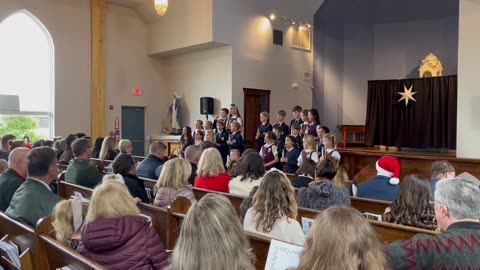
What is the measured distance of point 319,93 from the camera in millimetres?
12312

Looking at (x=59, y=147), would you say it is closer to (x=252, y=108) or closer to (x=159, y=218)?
(x=159, y=218)

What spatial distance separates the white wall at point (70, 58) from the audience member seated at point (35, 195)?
7.91 metres

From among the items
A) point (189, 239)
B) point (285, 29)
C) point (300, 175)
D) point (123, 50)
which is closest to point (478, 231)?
point (189, 239)

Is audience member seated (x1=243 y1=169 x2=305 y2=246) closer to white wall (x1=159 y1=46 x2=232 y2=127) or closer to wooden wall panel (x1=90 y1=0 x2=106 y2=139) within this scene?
white wall (x1=159 y1=46 x2=232 y2=127)

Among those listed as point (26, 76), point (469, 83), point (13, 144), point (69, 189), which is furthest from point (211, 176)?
point (26, 76)

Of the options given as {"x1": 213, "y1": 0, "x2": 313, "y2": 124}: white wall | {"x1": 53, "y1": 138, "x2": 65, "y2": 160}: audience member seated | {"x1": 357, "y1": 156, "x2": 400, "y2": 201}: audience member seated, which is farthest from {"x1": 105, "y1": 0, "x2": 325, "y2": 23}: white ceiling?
{"x1": 357, "y1": 156, "x2": 400, "y2": 201}: audience member seated

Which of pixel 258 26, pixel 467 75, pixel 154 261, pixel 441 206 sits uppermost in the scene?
pixel 258 26

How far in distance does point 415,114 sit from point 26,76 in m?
9.37

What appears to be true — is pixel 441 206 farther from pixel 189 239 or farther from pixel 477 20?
pixel 477 20

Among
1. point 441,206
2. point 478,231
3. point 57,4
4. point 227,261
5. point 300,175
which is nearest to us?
point 227,261

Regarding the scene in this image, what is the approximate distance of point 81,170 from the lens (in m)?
4.30

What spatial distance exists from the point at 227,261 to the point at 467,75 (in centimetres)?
674

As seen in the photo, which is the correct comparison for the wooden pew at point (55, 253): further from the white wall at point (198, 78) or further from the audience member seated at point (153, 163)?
the white wall at point (198, 78)

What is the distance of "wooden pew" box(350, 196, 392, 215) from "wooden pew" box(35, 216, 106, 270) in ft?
7.65
